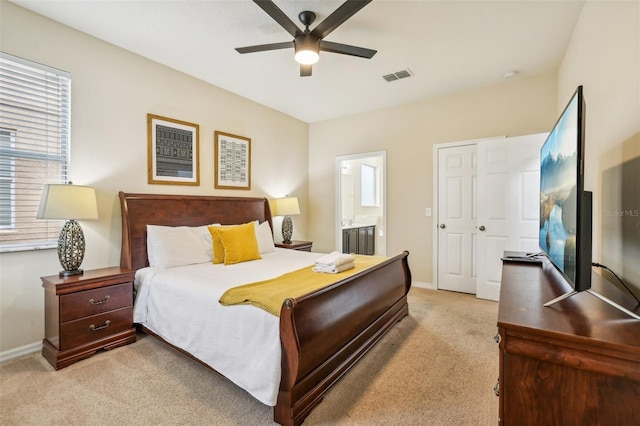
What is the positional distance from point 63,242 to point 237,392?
1.89 metres

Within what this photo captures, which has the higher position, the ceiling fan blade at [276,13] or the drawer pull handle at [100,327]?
the ceiling fan blade at [276,13]

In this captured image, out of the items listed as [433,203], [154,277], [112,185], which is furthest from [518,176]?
[112,185]

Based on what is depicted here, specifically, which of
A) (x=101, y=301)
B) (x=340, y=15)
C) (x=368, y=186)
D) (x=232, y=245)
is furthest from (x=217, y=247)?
(x=368, y=186)

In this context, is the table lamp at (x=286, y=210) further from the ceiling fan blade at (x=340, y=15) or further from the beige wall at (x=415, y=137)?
the ceiling fan blade at (x=340, y=15)

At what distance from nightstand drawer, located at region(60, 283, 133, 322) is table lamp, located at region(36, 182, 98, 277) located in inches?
10.4

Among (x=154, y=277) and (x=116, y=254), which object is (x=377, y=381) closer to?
(x=154, y=277)

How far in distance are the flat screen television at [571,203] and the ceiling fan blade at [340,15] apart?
1.36 metres

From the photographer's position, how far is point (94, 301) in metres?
2.41

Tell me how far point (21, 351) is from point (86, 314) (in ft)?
2.18

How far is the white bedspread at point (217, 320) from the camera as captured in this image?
168 centimetres

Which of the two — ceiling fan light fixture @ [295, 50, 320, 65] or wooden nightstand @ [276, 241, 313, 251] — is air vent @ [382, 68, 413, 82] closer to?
ceiling fan light fixture @ [295, 50, 320, 65]

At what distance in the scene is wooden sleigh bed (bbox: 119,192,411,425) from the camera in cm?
162

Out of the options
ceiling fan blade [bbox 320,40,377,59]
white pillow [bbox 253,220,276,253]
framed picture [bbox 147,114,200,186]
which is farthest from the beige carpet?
ceiling fan blade [bbox 320,40,377,59]

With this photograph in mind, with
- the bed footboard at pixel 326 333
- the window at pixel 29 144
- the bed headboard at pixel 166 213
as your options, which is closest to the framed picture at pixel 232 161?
the bed headboard at pixel 166 213
